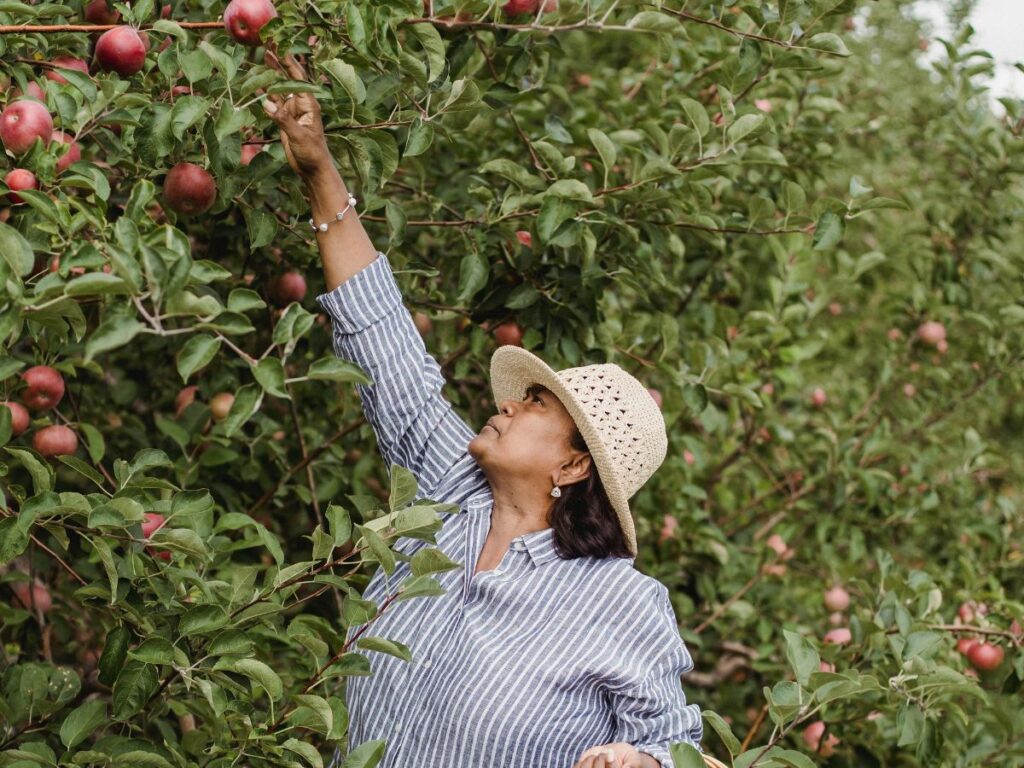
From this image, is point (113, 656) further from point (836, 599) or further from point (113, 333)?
point (836, 599)

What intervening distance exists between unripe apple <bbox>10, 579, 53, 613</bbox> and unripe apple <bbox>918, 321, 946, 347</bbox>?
2534 mm

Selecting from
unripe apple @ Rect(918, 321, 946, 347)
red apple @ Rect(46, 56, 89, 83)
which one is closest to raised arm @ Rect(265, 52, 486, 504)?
red apple @ Rect(46, 56, 89, 83)

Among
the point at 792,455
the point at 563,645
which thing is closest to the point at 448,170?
the point at 563,645

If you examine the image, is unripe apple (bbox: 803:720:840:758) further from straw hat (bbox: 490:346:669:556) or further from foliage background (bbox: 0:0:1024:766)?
straw hat (bbox: 490:346:669:556)

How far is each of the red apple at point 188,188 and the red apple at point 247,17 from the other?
200 mm

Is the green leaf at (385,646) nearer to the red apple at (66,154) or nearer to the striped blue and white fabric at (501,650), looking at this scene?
the striped blue and white fabric at (501,650)

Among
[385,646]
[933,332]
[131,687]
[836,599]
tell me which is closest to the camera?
[385,646]

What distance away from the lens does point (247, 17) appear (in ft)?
5.56

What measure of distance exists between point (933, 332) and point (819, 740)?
138 centimetres

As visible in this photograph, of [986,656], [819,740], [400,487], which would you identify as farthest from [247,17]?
[986,656]

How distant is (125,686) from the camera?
1578 mm

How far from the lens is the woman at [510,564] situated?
1669 millimetres

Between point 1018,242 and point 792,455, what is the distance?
2130 millimetres

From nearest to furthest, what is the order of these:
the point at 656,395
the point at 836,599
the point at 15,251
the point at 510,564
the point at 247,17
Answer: the point at 15,251 → the point at 247,17 → the point at 510,564 → the point at 656,395 → the point at 836,599
